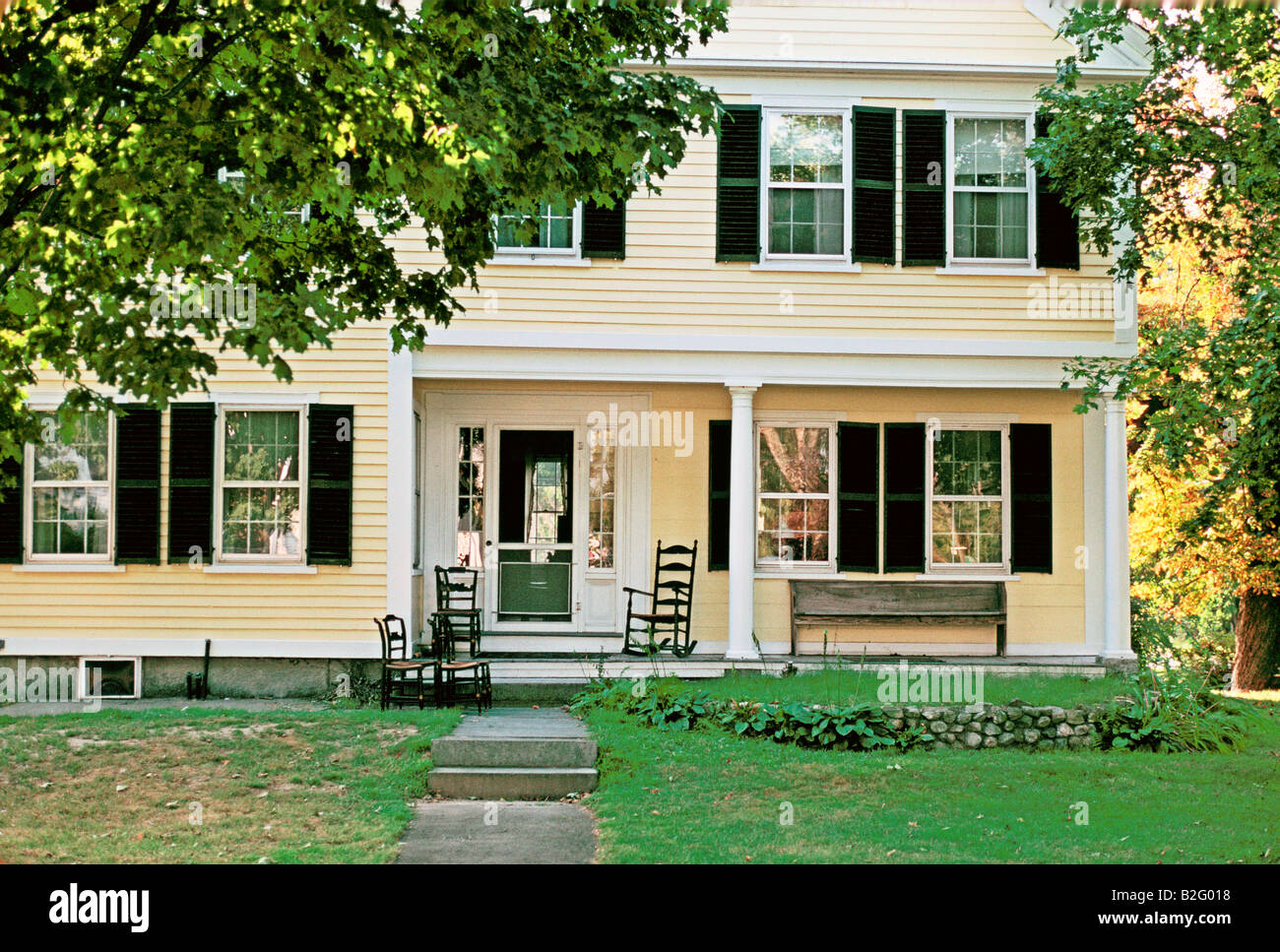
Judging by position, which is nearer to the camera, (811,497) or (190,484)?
Result: (190,484)

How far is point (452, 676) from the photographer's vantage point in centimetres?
1098

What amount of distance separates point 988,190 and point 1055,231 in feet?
2.74

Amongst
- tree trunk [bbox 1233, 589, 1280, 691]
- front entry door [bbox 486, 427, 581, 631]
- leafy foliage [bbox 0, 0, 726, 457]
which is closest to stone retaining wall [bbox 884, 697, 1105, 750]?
front entry door [bbox 486, 427, 581, 631]

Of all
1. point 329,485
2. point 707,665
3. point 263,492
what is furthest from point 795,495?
point 263,492

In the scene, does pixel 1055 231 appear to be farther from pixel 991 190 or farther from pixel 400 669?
pixel 400 669

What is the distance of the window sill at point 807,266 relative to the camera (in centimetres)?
1235

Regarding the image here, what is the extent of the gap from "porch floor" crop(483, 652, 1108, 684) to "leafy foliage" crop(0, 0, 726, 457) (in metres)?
5.82

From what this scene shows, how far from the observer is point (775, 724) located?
9875 millimetres

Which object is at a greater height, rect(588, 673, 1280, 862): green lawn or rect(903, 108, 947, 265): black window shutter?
rect(903, 108, 947, 265): black window shutter

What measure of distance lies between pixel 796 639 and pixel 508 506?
3514 mm

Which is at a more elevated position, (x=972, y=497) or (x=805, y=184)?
(x=805, y=184)

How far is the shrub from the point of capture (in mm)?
9875

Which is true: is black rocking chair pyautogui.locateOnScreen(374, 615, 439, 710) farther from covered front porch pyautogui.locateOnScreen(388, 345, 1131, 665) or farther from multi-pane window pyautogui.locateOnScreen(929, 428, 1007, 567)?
multi-pane window pyautogui.locateOnScreen(929, 428, 1007, 567)

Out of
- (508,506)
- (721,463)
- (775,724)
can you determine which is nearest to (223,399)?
(508,506)
